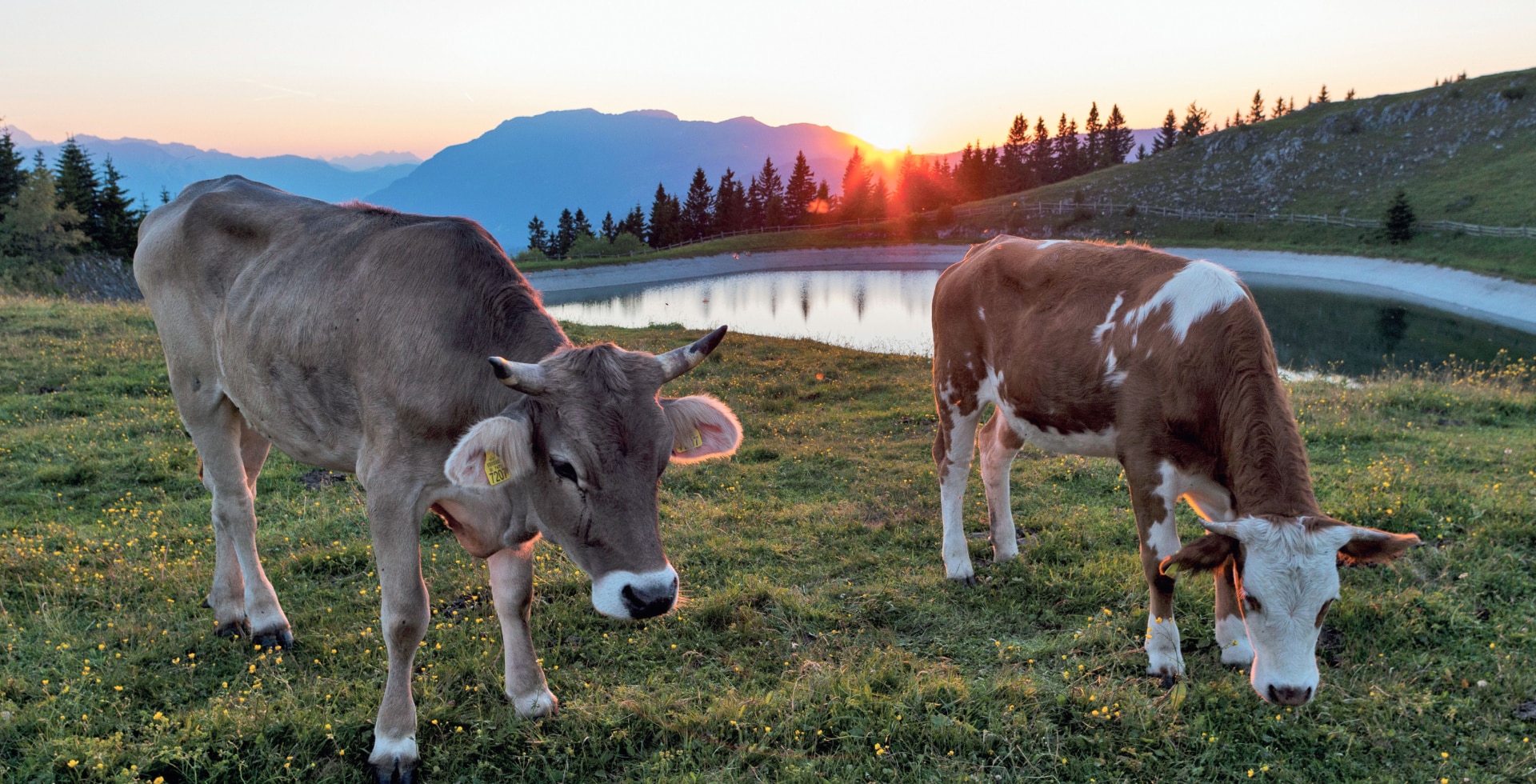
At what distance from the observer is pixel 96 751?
3596 millimetres

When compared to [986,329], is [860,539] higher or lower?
lower

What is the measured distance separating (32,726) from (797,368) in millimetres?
13168

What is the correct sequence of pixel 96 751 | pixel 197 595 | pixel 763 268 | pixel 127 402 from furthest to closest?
pixel 763 268 → pixel 127 402 → pixel 197 595 → pixel 96 751

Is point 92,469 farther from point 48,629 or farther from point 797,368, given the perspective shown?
point 797,368

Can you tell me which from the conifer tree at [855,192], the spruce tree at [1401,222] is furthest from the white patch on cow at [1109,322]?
the conifer tree at [855,192]

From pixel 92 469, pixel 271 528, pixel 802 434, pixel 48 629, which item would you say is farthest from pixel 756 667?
pixel 92 469

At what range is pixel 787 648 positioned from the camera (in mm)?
5043

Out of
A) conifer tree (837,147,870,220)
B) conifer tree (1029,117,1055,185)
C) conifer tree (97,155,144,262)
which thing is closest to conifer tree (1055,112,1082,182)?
conifer tree (1029,117,1055,185)

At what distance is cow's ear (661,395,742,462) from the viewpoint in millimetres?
3652

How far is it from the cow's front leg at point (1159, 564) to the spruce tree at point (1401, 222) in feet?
195

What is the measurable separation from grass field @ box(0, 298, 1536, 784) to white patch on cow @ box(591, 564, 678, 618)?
3.44 feet

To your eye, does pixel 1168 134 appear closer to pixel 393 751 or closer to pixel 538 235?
pixel 538 235

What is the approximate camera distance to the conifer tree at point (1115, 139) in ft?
370

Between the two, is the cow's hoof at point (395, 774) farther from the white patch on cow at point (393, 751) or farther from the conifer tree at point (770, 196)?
the conifer tree at point (770, 196)
